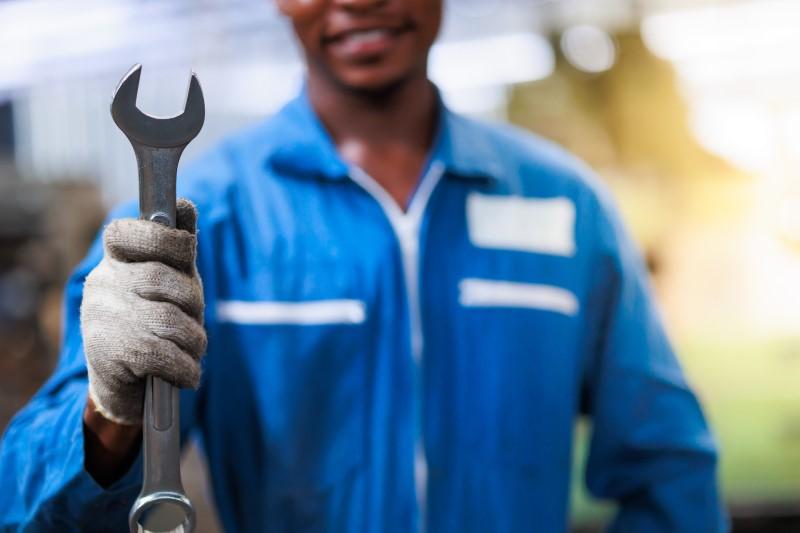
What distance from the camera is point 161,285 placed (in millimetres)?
819

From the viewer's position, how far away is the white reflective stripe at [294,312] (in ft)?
3.92

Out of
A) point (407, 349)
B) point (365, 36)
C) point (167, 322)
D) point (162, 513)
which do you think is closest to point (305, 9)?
point (365, 36)

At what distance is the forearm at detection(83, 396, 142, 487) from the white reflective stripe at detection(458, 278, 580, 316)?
1.65ft

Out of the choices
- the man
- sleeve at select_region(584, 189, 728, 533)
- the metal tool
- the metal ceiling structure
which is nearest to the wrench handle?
the metal tool

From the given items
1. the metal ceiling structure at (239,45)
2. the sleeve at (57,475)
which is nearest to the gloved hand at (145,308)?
the sleeve at (57,475)

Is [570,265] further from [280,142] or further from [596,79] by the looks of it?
[596,79]

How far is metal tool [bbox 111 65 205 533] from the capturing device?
803 millimetres

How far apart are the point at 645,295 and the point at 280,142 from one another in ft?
2.00

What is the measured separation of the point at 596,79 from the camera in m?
3.37

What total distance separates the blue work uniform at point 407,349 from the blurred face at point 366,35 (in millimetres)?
95

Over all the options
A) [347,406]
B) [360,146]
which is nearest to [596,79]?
[360,146]

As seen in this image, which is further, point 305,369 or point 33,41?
point 33,41

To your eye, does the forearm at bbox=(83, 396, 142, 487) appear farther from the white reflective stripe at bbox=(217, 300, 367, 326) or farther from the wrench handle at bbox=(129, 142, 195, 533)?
the white reflective stripe at bbox=(217, 300, 367, 326)

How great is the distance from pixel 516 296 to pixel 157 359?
62 cm
